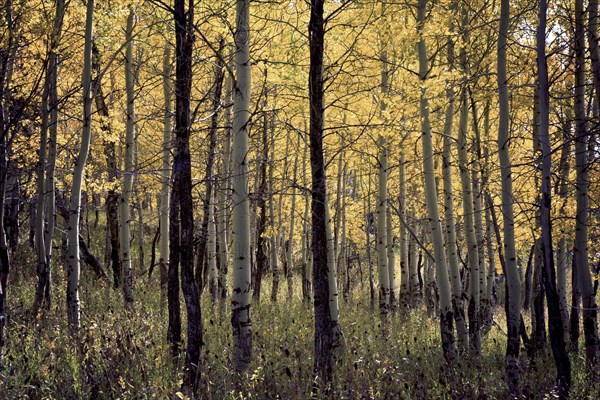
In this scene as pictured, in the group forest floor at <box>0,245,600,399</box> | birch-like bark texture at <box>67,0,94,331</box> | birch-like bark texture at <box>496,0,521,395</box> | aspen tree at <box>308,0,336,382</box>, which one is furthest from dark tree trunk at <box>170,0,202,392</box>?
birch-like bark texture at <box>496,0,521,395</box>

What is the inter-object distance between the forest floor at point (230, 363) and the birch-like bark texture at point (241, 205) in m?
0.32

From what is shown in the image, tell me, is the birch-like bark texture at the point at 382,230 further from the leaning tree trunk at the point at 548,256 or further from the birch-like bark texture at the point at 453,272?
the leaning tree trunk at the point at 548,256

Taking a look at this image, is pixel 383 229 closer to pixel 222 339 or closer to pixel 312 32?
pixel 222 339

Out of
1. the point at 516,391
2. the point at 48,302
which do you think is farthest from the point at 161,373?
the point at 48,302

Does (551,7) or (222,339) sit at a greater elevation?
(551,7)

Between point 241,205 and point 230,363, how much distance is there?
68.0 inches

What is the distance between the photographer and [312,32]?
229 inches

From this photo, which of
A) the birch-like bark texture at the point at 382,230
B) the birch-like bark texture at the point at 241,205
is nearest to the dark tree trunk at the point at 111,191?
the birch-like bark texture at the point at 382,230

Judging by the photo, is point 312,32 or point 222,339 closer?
point 312,32

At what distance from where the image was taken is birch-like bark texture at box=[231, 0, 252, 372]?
20.2 feet

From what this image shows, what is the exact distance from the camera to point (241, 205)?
6.19 meters

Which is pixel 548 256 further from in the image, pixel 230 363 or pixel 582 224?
pixel 230 363

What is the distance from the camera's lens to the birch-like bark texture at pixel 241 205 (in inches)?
243

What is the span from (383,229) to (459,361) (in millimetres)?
3916
